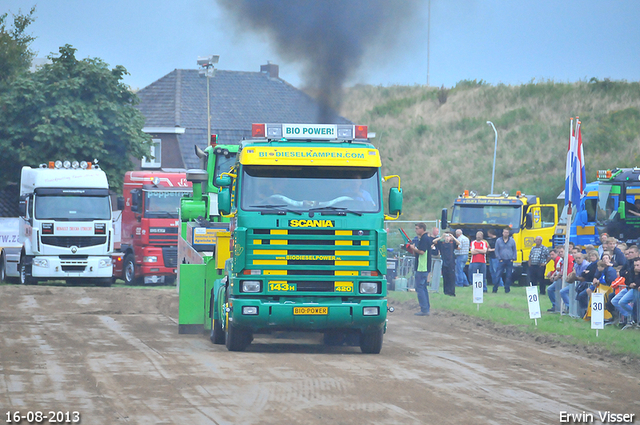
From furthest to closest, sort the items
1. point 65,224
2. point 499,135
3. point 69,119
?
1. point 499,135
2. point 69,119
3. point 65,224

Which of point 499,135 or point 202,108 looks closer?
point 202,108

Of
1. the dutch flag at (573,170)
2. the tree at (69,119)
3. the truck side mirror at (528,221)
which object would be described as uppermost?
the tree at (69,119)

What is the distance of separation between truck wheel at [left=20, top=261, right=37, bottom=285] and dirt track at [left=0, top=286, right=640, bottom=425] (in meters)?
10.5

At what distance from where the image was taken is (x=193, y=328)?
49.4 feet

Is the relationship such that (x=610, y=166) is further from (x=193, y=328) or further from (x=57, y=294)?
(x=193, y=328)

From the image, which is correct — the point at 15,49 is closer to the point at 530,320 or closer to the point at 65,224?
the point at 65,224

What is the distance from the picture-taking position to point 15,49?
4125 cm

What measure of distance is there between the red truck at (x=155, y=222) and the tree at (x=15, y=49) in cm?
1315

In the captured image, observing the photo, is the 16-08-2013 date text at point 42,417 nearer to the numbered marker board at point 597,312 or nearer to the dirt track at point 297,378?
the dirt track at point 297,378

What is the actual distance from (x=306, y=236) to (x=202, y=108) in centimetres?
3826

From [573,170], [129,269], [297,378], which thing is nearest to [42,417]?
[297,378]

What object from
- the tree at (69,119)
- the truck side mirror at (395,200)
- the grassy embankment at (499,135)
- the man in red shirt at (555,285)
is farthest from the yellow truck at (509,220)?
the grassy embankment at (499,135)

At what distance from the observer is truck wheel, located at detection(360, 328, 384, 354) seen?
12516mm

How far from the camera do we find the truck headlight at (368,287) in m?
11.9
